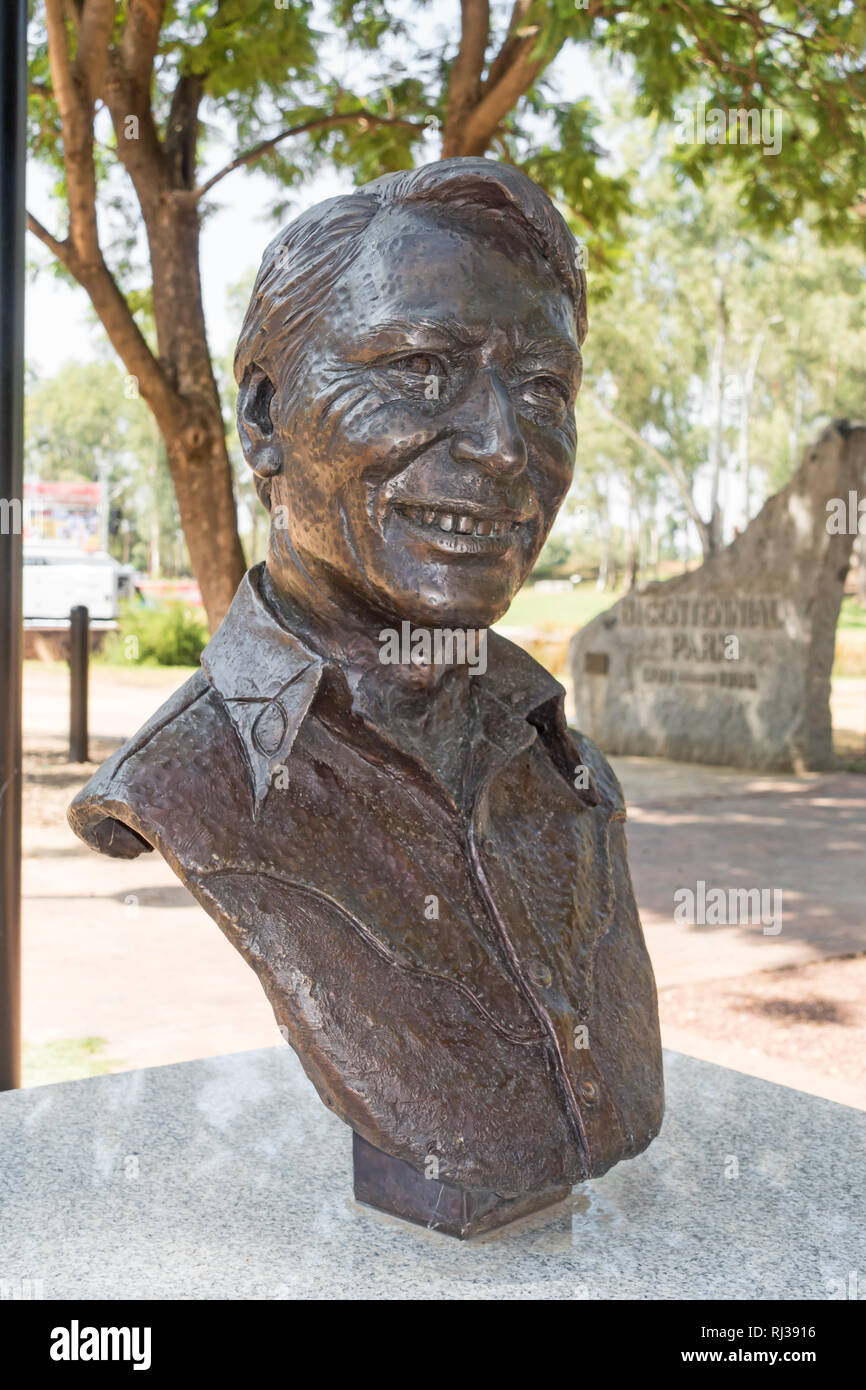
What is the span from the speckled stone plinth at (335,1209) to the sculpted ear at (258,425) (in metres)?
1.40

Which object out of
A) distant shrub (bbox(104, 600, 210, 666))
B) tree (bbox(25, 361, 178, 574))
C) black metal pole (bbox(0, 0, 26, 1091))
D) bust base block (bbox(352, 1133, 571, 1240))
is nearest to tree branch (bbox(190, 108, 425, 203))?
black metal pole (bbox(0, 0, 26, 1091))

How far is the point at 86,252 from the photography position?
21.1 ft

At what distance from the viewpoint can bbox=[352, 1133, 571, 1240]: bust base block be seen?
2555 mm

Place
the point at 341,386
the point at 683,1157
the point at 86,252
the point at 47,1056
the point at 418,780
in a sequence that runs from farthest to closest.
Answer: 1. the point at 86,252
2. the point at 47,1056
3. the point at 683,1157
4. the point at 418,780
5. the point at 341,386

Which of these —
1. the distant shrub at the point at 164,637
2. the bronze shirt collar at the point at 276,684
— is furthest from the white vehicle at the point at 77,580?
the bronze shirt collar at the point at 276,684

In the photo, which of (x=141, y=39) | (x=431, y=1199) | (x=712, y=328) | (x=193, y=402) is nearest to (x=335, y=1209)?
(x=431, y=1199)

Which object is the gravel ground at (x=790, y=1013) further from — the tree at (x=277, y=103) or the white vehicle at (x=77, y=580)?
the white vehicle at (x=77, y=580)

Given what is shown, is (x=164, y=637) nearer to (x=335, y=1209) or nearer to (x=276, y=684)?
(x=335, y=1209)

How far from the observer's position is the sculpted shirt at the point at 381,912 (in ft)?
7.75

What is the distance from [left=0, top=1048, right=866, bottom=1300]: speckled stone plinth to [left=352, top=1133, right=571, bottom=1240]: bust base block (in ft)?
0.08

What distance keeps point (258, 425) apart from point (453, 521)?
0.45 meters

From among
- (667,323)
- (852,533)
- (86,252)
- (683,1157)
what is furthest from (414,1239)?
(667,323)

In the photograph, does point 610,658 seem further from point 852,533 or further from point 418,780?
point 418,780
